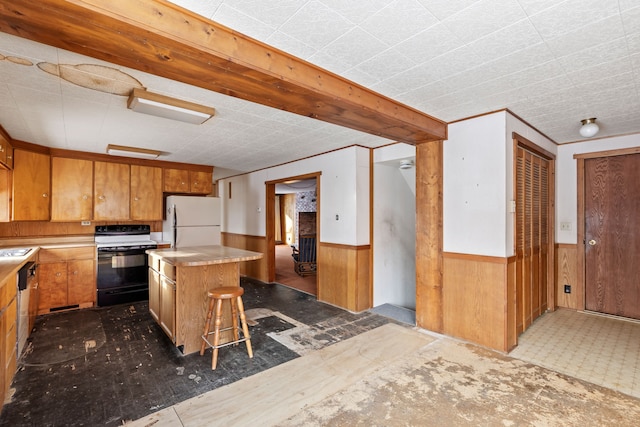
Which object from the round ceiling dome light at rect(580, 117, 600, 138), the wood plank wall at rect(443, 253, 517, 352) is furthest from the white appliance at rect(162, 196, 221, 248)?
the round ceiling dome light at rect(580, 117, 600, 138)

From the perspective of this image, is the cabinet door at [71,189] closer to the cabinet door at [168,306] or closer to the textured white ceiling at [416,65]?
the textured white ceiling at [416,65]

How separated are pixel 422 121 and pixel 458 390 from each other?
2.38m

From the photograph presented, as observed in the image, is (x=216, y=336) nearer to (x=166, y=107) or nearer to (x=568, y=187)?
(x=166, y=107)

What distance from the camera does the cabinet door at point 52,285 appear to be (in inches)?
162

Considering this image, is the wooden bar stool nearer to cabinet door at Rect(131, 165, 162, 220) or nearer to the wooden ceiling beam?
→ the wooden ceiling beam

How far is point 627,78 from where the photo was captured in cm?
225

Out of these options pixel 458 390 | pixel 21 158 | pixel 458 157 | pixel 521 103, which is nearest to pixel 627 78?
pixel 521 103

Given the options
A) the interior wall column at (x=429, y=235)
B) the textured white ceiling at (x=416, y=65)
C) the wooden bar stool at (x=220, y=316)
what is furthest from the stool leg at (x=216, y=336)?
the interior wall column at (x=429, y=235)

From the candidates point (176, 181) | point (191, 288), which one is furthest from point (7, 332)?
point (176, 181)

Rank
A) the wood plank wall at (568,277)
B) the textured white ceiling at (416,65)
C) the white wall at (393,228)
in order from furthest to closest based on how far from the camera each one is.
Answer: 1. the white wall at (393,228)
2. the wood plank wall at (568,277)
3. the textured white ceiling at (416,65)

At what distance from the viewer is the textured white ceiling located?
5.04 feet

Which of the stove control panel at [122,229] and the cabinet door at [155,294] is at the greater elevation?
the stove control panel at [122,229]

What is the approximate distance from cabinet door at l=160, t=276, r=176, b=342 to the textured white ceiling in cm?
174

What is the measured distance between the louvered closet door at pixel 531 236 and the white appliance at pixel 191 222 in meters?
4.59
